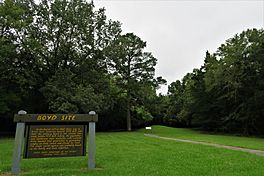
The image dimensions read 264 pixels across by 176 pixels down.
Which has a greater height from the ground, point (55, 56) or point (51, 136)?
point (55, 56)

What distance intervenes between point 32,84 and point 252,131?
3237 cm

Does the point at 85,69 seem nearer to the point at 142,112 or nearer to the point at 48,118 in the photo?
the point at 142,112

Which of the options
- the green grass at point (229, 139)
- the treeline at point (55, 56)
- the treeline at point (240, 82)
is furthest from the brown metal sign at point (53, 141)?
the treeline at point (240, 82)

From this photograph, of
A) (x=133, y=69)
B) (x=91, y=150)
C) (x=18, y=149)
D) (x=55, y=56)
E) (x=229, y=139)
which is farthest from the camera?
(x=133, y=69)

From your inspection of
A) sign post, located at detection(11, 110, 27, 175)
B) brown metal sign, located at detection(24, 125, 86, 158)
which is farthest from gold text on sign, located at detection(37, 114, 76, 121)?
sign post, located at detection(11, 110, 27, 175)

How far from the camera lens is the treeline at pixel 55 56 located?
27.2 meters

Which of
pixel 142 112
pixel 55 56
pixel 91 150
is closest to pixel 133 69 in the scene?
pixel 142 112

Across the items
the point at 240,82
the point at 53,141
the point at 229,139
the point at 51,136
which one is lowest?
the point at 229,139

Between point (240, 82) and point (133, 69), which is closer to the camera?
point (240, 82)

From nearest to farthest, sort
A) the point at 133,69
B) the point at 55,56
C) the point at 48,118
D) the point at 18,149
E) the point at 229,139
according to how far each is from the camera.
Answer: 1. the point at 18,149
2. the point at 48,118
3. the point at 229,139
4. the point at 55,56
5. the point at 133,69

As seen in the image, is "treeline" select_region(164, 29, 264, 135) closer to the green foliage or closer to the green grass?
the green grass

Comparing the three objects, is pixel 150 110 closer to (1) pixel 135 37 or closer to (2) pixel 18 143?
(1) pixel 135 37

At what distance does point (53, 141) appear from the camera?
8375mm

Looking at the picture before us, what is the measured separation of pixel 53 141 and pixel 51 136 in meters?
0.19
